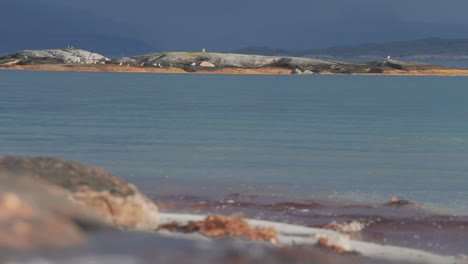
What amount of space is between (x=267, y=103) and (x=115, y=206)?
153 feet

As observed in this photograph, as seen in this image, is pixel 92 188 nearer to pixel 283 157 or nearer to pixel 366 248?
pixel 366 248

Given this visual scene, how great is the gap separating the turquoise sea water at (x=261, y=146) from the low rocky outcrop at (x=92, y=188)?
309 inches

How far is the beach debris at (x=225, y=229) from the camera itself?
10.9 metres

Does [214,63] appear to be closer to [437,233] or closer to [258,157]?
[258,157]

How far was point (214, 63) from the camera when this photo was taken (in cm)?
15425

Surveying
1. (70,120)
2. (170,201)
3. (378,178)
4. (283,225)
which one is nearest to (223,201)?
(170,201)

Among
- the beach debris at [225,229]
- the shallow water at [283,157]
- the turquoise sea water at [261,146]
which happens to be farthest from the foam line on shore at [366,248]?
the turquoise sea water at [261,146]

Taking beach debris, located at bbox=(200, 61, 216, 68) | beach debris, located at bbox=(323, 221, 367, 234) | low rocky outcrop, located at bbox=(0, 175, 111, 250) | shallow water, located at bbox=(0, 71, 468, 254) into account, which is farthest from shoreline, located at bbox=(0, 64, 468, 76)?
low rocky outcrop, located at bbox=(0, 175, 111, 250)

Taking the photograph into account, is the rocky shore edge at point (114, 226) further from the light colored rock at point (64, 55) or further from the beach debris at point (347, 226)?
the light colored rock at point (64, 55)

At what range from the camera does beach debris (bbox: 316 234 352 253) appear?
11.0 meters

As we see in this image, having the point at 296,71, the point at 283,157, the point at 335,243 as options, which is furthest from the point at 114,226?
the point at 296,71

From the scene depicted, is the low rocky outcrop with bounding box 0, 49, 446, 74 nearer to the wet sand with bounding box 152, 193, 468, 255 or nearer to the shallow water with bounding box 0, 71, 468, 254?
the shallow water with bounding box 0, 71, 468, 254

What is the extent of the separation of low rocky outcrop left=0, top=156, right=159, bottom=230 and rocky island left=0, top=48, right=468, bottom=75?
442 feet

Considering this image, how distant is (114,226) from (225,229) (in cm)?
248
